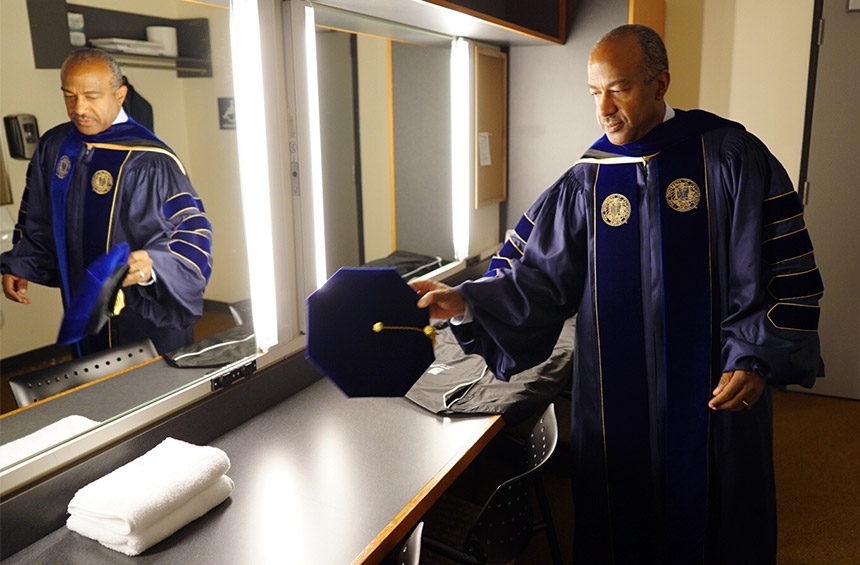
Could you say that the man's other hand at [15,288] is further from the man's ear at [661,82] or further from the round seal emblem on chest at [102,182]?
the man's ear at [661,82]

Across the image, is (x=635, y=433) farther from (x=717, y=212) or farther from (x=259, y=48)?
(x=259, y=48)

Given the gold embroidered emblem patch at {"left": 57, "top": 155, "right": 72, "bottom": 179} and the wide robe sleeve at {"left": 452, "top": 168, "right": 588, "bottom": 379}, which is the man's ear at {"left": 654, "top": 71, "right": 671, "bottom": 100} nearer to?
the wide robe sleeve at {"left": 452, "top": 168, "right": 588, "bottom": 379}

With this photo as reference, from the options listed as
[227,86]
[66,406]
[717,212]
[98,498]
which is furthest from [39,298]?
[717,212]

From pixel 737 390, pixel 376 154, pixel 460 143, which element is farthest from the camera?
pixel 460 143

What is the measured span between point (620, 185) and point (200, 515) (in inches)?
51.4

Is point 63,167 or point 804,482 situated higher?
point 63,167

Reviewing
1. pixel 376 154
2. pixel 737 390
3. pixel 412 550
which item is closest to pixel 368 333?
pixel 412 550

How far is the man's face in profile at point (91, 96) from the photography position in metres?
1.42

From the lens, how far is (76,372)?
1.56 meters

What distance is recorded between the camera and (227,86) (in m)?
1.86

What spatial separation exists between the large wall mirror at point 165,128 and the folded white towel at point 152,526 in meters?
0.20

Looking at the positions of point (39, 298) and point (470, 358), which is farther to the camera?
point (470, 358)

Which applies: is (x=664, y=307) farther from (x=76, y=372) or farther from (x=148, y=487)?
(x=76, y=372)

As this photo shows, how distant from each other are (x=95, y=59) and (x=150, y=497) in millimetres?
901
